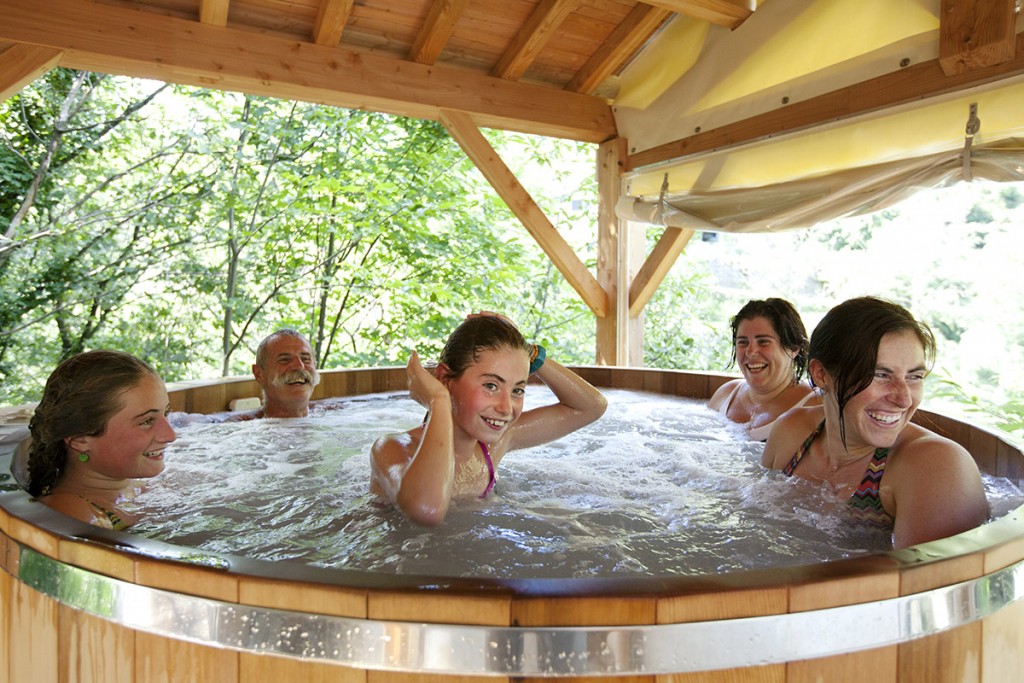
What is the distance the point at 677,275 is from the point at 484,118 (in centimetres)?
479

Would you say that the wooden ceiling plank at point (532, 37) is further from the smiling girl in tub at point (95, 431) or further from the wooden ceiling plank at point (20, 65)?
the smiling girl in tub at point (95, 431)

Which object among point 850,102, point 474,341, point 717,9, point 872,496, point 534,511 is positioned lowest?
point 534,511

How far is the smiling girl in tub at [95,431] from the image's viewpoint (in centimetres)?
166

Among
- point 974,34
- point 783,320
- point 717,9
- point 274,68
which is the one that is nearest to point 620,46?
point 717,9

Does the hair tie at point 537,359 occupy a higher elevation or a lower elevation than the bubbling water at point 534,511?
higher

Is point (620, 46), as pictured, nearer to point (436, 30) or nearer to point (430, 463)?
point (436, 30)

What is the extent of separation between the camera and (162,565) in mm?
1118

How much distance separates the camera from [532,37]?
14.6 ft

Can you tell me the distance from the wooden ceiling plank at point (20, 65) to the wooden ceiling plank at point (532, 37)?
2.51m

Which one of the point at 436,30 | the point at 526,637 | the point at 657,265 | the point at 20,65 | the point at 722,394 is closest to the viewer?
the point at 526,637

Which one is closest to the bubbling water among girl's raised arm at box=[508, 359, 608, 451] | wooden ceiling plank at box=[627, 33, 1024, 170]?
girl's raised arm at box=[508, 359, 608, 451]

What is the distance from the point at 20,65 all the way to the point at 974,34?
4230mm

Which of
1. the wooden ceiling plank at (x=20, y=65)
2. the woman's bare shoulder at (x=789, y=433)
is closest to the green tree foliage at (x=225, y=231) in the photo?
the wooden ceiling plank at (x=20, y=65)

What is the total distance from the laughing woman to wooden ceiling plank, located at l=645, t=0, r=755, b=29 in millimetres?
1788
